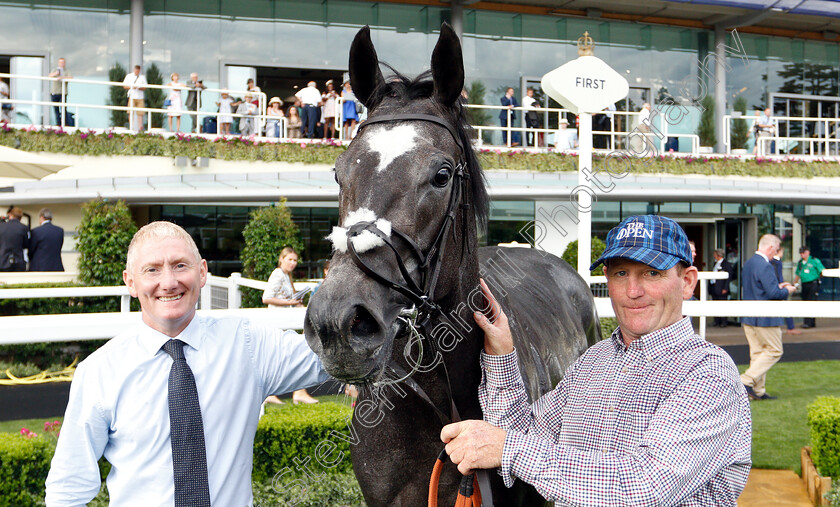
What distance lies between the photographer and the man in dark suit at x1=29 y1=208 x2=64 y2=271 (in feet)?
35.2

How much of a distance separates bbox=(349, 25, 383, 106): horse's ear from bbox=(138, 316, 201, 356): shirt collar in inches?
34.2

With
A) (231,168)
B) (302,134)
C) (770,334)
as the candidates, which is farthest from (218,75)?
(770,334)

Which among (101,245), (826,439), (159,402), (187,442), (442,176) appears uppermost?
(442,176)

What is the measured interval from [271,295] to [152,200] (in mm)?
6814

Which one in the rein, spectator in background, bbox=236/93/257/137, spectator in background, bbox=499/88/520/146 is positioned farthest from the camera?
spectator in background, bbox=499/88/520/146

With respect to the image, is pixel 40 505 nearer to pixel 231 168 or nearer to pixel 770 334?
pixel 770 334

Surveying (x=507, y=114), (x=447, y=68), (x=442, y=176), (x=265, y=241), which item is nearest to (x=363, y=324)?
(x=442, y=176)

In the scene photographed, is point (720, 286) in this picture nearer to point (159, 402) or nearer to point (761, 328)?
point (761, 328)

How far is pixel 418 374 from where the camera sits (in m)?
2.02

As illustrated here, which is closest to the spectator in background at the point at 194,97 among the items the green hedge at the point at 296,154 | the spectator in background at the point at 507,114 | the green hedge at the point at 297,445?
the green hedge at the point at 296,154

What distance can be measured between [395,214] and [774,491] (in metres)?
3.82

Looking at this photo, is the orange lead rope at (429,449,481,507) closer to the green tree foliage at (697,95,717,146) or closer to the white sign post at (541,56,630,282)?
the white sign post at (541,56,630,282)

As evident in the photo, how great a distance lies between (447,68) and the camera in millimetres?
2035

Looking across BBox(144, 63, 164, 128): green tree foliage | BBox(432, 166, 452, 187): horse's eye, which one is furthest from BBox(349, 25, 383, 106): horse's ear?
BBox(144, 63, 164, 128): green tree foliage
